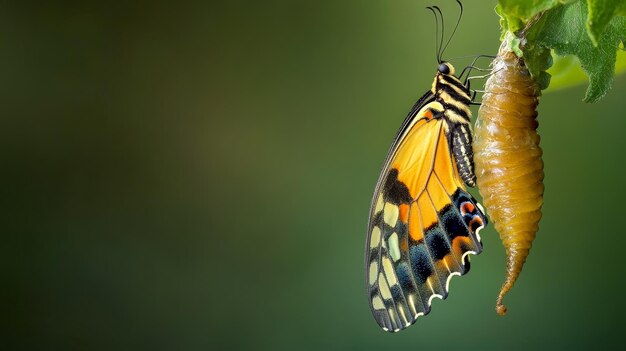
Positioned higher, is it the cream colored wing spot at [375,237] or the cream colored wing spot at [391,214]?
the cream colored wing spot at [391,214]

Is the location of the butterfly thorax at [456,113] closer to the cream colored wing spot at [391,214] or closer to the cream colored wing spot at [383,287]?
the cream colored wing spot at [391,214]

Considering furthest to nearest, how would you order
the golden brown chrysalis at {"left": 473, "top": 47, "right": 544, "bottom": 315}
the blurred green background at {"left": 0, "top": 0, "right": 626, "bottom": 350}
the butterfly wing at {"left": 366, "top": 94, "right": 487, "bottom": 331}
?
the blurred green background at {"left": 0, "top": 0, "right": 626, "bottom": 350} < the butterfly wing at {"left": 366, "top": 94, "right": 487, "bottom": 331} < the golden brown chrysalis at {"left": 473, "top": 47, "right": 544, "bottom": 315}

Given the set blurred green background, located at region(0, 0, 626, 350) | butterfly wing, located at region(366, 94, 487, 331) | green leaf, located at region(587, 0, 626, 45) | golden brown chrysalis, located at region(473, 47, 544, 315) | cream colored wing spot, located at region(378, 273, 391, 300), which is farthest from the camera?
blurred green background, located at region(0, 0, 626, 350)

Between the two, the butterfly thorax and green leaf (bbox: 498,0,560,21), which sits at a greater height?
the butterfly thorax

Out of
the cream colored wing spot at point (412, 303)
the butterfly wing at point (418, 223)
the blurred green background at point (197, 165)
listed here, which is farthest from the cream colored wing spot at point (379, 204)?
the blurred green background at point (197, 165)

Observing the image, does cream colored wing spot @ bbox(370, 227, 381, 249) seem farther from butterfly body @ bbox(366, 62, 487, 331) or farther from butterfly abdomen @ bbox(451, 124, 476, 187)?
butterfly abdomen @ bbox(451, 124, 476, 187)

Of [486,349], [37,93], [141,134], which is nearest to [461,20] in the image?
[486,349]

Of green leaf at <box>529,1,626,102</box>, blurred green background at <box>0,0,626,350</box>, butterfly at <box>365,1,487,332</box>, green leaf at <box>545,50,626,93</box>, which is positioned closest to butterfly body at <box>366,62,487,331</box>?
butterfly at <box>365,1,487,332</box>

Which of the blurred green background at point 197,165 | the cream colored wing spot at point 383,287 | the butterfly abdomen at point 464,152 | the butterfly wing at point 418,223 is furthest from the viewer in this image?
the blurred green background at point 197,165
